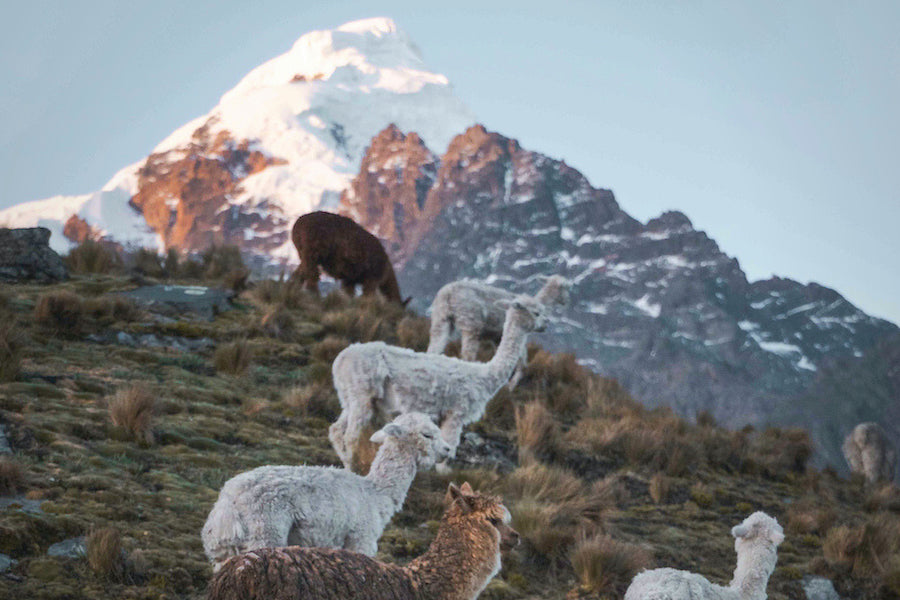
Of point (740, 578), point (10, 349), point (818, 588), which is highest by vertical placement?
point (10, 349)

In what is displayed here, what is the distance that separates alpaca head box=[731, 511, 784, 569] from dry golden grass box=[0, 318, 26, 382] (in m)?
6.99

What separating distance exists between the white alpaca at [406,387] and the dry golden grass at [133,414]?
67.6 inches

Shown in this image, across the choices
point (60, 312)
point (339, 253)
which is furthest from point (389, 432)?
point (339, 253)

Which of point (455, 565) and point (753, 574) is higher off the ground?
point (455, 565)

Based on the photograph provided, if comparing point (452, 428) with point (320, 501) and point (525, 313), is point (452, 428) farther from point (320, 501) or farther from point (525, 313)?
point (320, 501)

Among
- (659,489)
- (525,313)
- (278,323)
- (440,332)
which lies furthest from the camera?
(278,323)

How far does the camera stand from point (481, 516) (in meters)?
4.16

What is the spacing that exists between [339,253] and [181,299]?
3.81 m

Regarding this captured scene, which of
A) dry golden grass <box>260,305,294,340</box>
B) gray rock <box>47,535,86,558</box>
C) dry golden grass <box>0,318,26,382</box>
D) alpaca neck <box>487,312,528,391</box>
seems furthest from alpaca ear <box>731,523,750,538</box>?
dry golden grass <box>260,305,294,340</box>

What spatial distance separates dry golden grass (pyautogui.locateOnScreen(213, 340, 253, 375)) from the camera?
11094 mm

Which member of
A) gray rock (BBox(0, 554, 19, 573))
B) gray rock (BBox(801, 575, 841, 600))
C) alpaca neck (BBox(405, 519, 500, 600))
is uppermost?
alpaca neck (BBox(405, 519, 500, 600))

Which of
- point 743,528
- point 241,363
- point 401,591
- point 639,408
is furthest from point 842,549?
point 241,363

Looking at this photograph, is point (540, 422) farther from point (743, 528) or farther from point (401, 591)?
point (401, 591)

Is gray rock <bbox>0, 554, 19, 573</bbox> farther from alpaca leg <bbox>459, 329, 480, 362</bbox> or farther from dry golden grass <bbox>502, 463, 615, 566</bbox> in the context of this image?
alpaca leg <bbox>459, 329, 480, 362</bbox>
